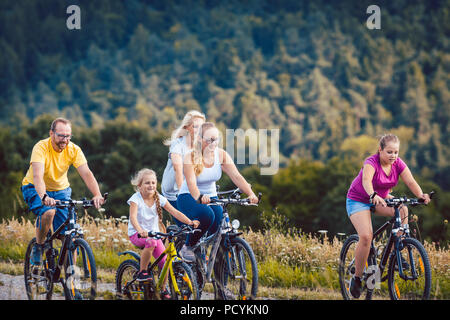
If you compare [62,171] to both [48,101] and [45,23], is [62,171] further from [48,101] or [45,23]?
[45,23]

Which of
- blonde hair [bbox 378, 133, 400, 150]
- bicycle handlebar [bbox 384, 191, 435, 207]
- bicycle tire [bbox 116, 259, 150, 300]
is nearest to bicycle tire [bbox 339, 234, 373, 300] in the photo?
bicycle handlebar [bbox 384, 191, 435, 207]

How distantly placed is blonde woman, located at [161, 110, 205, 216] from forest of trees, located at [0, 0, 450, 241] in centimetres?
7480

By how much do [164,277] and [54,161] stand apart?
148cm

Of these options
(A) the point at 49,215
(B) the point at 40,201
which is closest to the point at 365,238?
(A) the point at 49,215

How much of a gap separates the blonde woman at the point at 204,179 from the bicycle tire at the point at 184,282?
1.57 ft

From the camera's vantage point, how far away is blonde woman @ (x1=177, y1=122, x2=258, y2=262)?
5.39 metres

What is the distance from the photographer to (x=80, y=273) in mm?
5082

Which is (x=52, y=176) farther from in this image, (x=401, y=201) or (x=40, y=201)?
(x=401, y=201)

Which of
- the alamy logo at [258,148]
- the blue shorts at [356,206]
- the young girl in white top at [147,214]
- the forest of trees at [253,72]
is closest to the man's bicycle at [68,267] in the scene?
the young girl in white top at [147,214]

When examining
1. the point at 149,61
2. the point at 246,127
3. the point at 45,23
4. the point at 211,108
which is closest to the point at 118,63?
the point at 149,61

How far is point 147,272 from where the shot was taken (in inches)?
209

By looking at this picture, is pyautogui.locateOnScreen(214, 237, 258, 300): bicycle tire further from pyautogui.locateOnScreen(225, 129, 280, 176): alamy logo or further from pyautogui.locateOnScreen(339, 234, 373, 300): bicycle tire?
pyautogui.locateOnScreen(225, 129, 280, 176): alamy logo

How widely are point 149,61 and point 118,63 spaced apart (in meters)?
6.36

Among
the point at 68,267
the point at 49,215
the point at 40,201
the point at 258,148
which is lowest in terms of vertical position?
the point at 68,267
